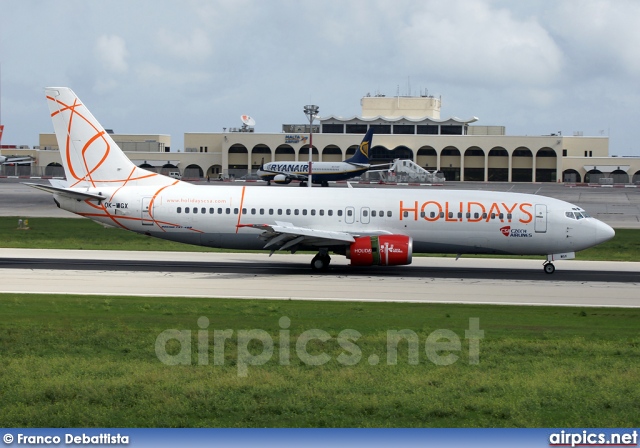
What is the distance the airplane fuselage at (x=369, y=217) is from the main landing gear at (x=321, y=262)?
113 cm

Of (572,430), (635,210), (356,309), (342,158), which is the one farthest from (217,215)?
(342,158)

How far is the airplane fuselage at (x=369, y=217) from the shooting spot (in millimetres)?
36875

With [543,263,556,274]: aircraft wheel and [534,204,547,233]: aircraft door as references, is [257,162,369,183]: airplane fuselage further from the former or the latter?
[534,204,547,233]: aircraft door

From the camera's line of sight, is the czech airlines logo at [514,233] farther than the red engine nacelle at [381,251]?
Yes

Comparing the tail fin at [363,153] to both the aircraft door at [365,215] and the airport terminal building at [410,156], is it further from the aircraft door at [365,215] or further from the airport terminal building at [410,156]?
the aircraft door at [365,215]

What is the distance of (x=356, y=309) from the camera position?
26094 mm

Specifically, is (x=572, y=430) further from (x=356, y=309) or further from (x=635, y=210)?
(x=635, y=210)

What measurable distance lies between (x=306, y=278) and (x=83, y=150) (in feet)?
39.3

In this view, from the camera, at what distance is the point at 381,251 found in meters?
34.9

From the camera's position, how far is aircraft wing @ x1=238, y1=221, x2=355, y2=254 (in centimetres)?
3506

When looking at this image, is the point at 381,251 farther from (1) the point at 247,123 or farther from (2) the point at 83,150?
(1) the point at 247,123

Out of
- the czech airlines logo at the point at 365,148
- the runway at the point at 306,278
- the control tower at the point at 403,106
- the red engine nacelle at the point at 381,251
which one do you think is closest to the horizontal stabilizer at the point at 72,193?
the runway at the point at 306,278

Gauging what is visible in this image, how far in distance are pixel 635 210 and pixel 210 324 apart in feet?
214

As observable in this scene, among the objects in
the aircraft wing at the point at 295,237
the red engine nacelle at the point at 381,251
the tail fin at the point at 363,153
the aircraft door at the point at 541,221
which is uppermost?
the tail fin at the point at 363,153
